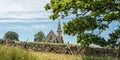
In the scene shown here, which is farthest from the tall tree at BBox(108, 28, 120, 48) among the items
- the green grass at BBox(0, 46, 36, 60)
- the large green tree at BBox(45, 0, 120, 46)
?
the green grass at BBox(0, 46, 36, 60)

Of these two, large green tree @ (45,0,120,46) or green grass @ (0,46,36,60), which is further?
large green tree @ (45,0,120,46)

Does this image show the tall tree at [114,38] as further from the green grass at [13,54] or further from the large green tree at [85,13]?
the green grass at [13,54]

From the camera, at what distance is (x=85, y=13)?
3228 centimetres

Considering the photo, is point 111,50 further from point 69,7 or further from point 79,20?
point 69,7

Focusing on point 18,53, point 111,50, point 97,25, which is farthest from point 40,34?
point 18,53

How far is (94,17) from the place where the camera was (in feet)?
110

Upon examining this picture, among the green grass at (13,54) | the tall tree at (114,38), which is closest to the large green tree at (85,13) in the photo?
the tall tree at (114,38)

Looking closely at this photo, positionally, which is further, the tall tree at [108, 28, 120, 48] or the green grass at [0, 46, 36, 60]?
the tall tree at [108, 28, 120, 48]

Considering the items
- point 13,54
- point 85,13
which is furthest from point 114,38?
point 13,54

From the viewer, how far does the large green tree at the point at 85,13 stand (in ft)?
98.4

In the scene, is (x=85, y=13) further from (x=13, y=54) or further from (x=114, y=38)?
(x=13, y=54)

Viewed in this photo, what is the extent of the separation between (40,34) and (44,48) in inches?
4460

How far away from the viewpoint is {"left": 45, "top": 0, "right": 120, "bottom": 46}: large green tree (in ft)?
98.4

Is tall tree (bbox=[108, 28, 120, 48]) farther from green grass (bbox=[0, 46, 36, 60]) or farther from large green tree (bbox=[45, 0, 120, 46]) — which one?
green grass (bbox=[0, 46, 36, 60])
